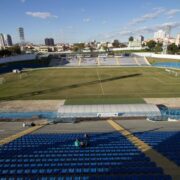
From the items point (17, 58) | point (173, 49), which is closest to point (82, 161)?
point (17, 58)

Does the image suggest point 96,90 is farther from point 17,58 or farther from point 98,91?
point 17,58

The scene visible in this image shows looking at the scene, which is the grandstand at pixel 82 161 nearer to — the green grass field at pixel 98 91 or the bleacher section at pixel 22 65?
the green grass field at pixel 98 91

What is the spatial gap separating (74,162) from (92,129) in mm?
12732

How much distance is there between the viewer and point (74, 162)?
11.1 meters

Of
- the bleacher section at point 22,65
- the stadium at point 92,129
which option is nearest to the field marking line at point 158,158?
the stadium at point 92,129

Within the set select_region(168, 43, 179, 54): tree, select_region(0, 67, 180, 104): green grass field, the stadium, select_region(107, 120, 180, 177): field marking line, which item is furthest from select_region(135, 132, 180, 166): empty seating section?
select_region(168, 43, 179, 54): tree

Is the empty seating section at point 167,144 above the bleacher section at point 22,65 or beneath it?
above

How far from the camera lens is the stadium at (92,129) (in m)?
10.2

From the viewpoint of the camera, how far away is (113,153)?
12.8 m

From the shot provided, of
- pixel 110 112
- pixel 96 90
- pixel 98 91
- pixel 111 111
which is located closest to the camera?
pixel 110 112

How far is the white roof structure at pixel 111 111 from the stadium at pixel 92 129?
0.41 feet

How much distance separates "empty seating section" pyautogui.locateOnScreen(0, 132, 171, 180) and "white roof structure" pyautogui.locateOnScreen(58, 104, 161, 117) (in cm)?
1248

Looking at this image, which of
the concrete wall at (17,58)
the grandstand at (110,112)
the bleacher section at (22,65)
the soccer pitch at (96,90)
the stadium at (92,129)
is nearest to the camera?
the stadium at (92,129)

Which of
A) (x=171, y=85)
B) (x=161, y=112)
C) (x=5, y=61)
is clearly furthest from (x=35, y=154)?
(x=5, y=61)
